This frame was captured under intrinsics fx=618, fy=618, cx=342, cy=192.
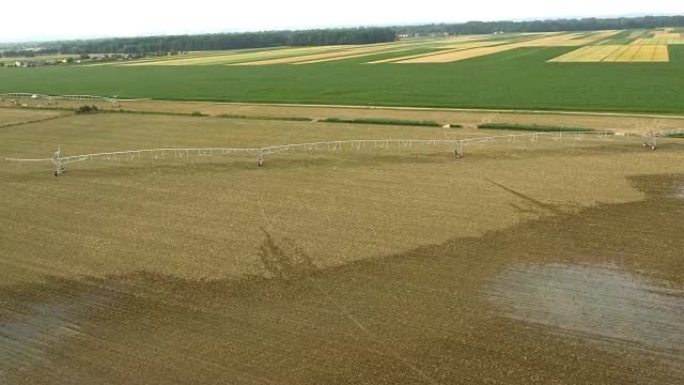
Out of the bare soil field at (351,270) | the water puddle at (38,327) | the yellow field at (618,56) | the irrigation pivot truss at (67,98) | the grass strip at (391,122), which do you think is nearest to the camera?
the bare soil field at (351,270)

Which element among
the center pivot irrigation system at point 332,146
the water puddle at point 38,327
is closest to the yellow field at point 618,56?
the center pivot irrigation system at point 332,146

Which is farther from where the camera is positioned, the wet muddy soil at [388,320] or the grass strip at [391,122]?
the grass strip at [391,122]

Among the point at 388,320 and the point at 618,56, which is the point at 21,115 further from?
the point at 618,56

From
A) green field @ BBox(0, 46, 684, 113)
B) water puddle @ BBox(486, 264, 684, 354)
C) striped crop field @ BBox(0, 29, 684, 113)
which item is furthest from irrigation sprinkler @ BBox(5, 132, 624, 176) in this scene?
water puddle @ BBox(486, 264, 684, 354)

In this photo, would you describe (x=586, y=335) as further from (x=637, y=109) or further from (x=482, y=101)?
(x=482, y=101)

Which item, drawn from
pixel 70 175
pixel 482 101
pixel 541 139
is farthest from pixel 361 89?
pixel 70 175

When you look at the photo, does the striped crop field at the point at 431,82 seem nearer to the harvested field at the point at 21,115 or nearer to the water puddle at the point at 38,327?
the harvested field at the point at 21,115
